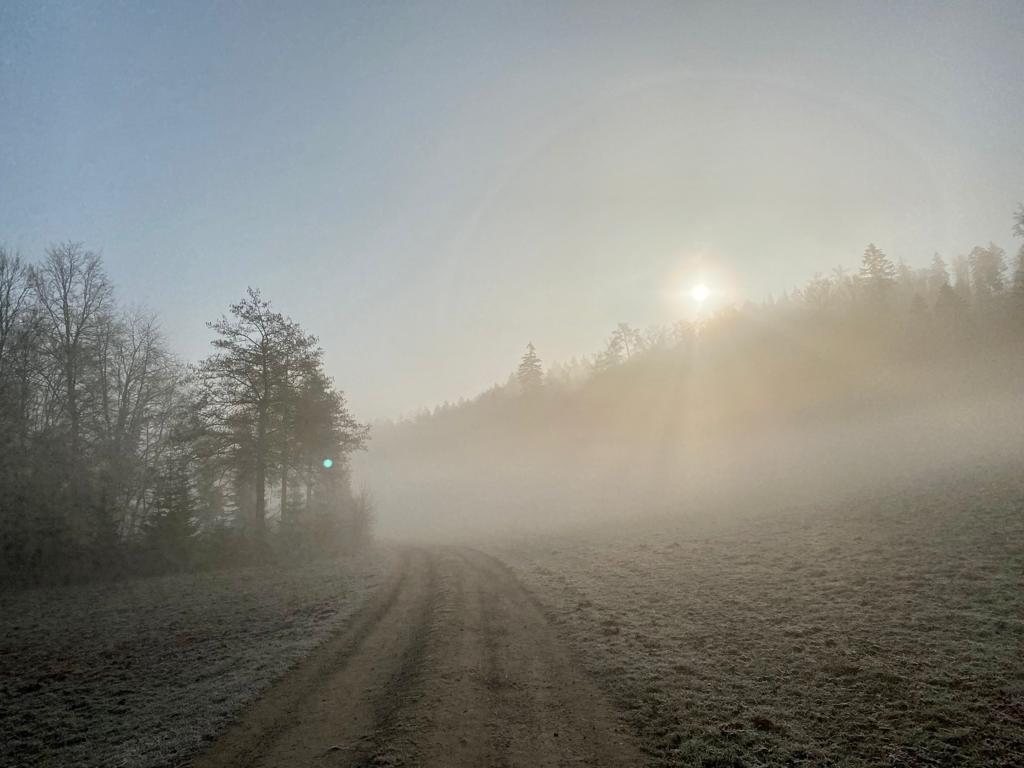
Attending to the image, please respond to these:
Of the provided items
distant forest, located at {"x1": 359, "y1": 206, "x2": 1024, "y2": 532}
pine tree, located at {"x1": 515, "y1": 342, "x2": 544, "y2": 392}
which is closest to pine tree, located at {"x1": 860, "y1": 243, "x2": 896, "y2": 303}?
distant forest, located at {"x1": 359, "y1": 206, "x2": 1024, "y2": 532}

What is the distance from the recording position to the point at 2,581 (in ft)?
73.2

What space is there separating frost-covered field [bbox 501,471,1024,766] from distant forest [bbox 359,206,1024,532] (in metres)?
20.9

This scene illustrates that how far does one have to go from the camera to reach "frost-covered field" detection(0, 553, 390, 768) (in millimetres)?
7945

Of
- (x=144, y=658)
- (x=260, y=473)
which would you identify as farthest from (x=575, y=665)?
(x=260, y=473)

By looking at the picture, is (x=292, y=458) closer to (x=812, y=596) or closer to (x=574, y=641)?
(x=574, y=641)

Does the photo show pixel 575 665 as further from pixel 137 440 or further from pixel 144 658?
pixel 137 440

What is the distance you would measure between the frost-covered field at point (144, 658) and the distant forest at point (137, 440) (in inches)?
140

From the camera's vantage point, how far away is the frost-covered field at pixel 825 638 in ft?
22.2

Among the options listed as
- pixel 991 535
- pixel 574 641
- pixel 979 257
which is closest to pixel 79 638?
pixel 574 641

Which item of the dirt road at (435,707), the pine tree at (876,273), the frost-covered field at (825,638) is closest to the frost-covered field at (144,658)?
the dirt road at (435,707)

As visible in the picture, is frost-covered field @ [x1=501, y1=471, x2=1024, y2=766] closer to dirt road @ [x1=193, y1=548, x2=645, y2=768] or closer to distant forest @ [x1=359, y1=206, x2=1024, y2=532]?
dirt road @ [x1=193, y1=548, x2=645, y2=768]

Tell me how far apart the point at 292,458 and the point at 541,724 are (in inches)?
1165

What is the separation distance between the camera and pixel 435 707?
8219 millimetres

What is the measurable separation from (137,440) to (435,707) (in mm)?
34519
